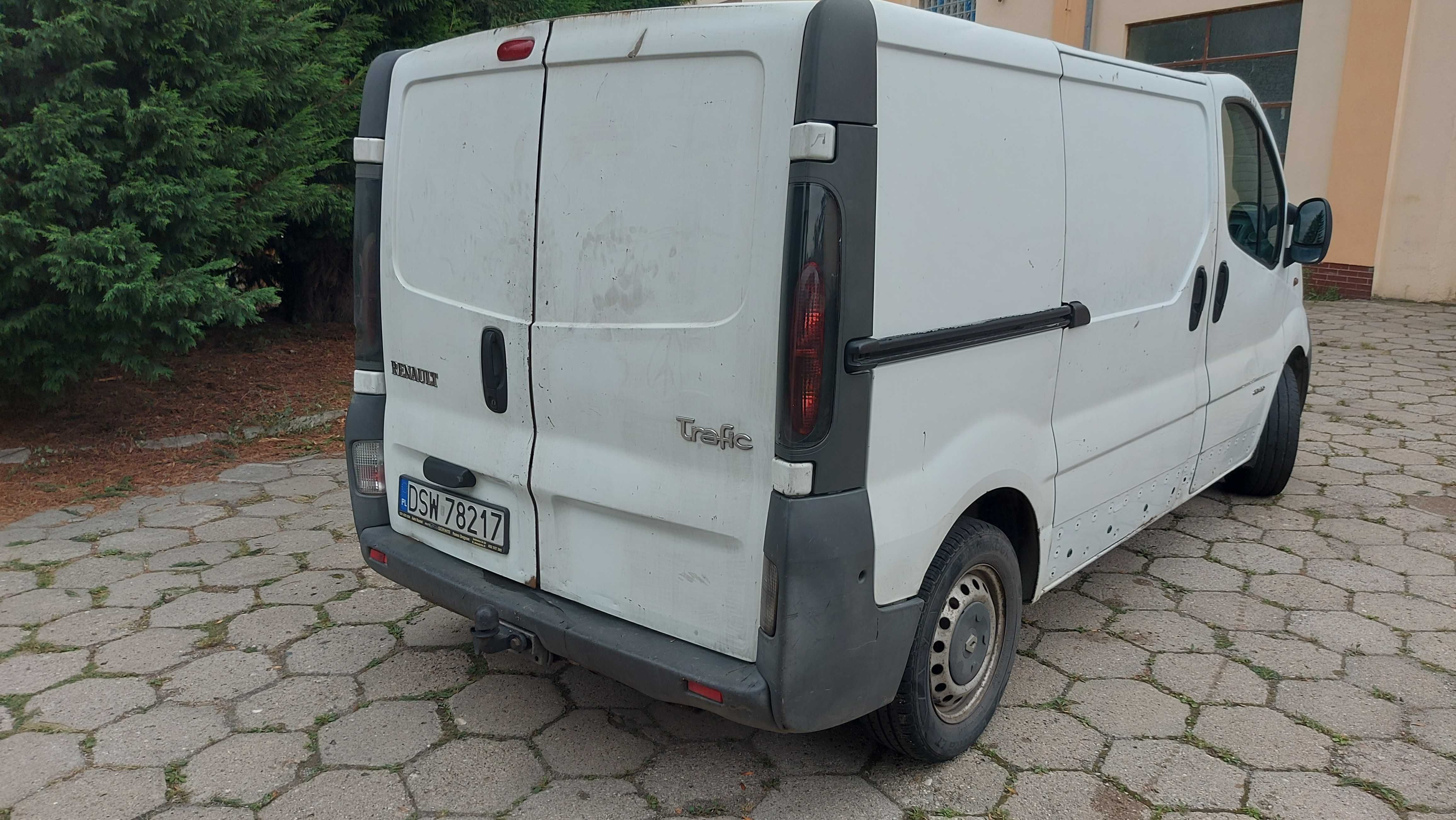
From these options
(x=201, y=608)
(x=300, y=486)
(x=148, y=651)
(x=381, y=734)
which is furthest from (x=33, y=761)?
(x=300, y=486)

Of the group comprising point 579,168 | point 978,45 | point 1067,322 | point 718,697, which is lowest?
point 718,697

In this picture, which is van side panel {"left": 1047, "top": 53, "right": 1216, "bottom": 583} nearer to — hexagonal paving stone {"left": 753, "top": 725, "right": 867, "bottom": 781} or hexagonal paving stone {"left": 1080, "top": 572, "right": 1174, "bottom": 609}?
hexagonal paving stone {"left": 1080, "top": 572, "right": 1174, "bottom": 609}

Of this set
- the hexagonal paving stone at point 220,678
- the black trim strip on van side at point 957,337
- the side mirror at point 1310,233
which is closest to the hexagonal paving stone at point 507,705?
the hexagonal paving stone at point 220,678

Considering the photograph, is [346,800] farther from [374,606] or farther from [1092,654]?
[1092,654]

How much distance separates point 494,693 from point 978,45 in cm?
244

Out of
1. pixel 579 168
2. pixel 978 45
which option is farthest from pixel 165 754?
pixel 978 45

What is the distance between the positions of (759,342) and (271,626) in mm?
2494

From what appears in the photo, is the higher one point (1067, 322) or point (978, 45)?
point (978, 45)

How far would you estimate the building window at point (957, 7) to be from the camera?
15.8m

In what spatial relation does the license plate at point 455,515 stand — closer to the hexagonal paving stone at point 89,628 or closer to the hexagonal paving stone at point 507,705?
the hexagonal paving stone at point 507,705

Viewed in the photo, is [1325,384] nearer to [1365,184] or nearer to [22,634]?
[1365,184]

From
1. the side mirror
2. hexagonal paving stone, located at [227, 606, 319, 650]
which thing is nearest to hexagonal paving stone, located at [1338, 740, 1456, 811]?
the side mirror

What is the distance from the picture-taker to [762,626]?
2488mm

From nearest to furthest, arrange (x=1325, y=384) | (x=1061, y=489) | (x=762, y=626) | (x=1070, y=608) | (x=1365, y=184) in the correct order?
(x=762, y=626)
(x=1061, y=489)
(x=1070, y=608)
(x=1325, y=384)
(x=1365, y=184)
